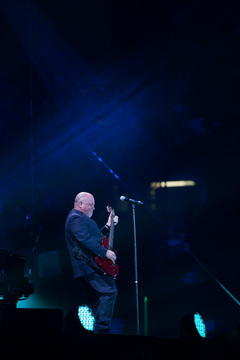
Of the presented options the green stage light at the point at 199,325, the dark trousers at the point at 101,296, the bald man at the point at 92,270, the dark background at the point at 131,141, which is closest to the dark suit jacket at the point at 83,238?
the bald man at the point at 92,270

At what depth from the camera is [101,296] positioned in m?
4.45

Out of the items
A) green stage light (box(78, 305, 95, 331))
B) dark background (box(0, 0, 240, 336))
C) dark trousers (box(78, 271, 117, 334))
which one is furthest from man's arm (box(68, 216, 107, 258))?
dark background (box(0, 0, 240, 336))

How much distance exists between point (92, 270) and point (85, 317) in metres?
1.11

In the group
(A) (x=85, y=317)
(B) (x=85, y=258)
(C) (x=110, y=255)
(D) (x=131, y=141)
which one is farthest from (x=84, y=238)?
(D) (x=131, y=141)

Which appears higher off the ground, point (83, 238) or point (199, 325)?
point (83, 238)

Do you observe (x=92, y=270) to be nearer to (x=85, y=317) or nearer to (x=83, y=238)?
(x=83, y=238)

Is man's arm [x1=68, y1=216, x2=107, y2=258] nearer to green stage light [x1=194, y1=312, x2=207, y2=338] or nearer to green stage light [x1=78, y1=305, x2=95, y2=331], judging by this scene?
green stage light [x1=78, y1=305, x2=95, y2=331]

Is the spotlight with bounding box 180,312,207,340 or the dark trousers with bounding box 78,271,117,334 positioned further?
the dark trousers with bounding box 78,271,117,334

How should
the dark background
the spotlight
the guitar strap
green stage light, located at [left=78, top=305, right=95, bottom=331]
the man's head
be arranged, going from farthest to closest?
1. the dark background
2. the man's head
3. the guitar strap
4. green stage light, located at [left=78, top=305, right=95, bottom=331]
5. the spotlight

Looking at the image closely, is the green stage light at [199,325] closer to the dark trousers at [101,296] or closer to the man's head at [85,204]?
the dark trousers at [101,296]

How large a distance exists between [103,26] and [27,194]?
3045 millimetres

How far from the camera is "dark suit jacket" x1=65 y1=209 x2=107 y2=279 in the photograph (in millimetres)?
4500

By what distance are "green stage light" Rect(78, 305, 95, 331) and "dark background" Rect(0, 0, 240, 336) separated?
2.94 m

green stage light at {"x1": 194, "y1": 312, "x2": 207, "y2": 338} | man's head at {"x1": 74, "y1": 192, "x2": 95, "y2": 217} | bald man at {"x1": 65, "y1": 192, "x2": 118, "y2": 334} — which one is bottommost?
green stage light at {"x1": 194, "y1": 312, "x2": 207, "y2": 338}
